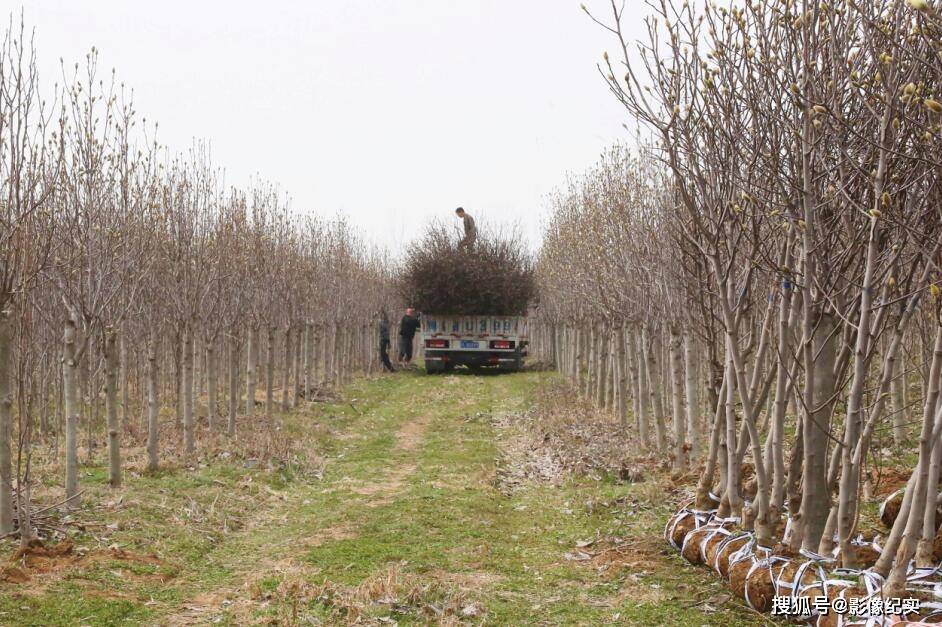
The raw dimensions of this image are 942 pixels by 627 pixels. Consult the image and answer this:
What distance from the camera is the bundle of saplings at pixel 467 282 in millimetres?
28875

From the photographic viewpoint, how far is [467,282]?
28.9 meters

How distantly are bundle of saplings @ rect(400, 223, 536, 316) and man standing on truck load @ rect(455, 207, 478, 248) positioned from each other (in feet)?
0.53

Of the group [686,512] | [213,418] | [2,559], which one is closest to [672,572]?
[686,512]

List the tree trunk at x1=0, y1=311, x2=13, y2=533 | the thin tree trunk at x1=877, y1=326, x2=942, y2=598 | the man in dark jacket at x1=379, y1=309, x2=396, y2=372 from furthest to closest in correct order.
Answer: the man in dark jacket at x1=379, y1=309, x2=396, y2=372
the tree trunk at x1=0, y1=311, x2=13, y2=533
the thin tree trunk at x1=877, y1=326, x2=942, y2=598

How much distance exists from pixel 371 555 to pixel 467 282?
21907 mm

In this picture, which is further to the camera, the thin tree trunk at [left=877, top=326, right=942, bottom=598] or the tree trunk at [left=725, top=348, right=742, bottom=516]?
the tree trunk at [left=725, top=348, right=742, bottom=516]

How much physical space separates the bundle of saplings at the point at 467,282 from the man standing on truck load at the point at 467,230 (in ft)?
0.53

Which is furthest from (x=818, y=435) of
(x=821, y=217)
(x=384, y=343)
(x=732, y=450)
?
(x=384, y=343)

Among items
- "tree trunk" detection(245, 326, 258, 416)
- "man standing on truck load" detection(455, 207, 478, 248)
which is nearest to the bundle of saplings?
"man standing on truck load" detection(455, 207, 478, 248)

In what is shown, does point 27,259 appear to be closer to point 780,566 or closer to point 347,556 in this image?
point 347,556

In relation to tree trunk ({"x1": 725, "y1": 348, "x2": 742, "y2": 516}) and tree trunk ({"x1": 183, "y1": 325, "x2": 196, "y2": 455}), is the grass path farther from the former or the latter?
tree trunk ({"x1": 725, "y1": 348, "x2": 742, "y2": 516})

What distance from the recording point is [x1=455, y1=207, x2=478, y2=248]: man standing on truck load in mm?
30158

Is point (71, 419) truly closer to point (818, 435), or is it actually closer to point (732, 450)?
point (732, 450)

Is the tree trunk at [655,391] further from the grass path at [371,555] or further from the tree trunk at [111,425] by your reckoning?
the tree trunk at [111,425]
